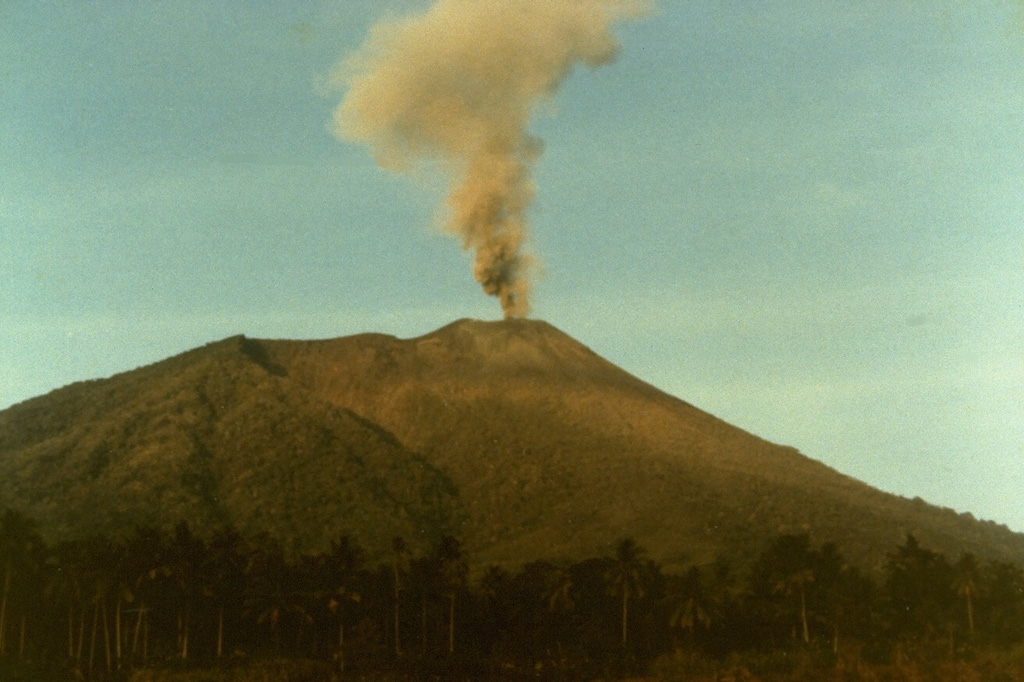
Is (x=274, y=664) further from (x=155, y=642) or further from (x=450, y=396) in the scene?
(x=450, y=396)

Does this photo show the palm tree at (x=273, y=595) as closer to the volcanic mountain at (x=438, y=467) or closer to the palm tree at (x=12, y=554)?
the palm tree at (x=12, y=554)

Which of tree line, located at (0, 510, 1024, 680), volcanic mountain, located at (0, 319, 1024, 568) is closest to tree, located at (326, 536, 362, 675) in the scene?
tree line, located at (0, 510, 1024, 680)

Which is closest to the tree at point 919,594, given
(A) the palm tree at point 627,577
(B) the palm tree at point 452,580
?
(A) the palm tree at point 627,577

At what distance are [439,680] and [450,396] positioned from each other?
106492mm

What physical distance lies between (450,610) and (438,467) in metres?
70.8

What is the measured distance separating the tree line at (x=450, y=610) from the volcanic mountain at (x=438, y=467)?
976 inches

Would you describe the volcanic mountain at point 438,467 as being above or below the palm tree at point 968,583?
above

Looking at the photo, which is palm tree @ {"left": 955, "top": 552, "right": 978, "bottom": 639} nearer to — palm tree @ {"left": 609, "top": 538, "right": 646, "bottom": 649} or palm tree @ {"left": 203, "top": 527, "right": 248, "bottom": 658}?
palm tree @ {"left": 609, "top": 538, "right": 646, "bottom": 649}

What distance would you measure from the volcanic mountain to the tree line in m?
24.8

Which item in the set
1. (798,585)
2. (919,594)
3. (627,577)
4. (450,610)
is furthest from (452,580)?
(919,594)

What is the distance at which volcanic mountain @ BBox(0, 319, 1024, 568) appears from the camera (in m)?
135

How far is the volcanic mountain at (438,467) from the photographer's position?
13538 centimetres

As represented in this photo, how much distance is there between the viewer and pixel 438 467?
166375 millimetres

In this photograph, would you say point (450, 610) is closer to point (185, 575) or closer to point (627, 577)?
point (627, 577)
